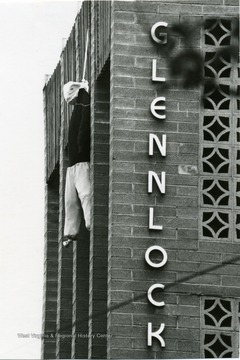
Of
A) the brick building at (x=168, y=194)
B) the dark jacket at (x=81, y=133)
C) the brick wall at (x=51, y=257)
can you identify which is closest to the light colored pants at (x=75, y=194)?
the dark jacket at (x=81, y=133)

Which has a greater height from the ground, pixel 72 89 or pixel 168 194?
pixel 72 89

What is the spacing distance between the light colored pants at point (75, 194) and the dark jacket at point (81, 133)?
137 mm

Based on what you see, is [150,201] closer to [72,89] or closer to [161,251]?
[161,251]

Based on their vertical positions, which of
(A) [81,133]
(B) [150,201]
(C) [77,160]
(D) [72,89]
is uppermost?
(D) [72,89]

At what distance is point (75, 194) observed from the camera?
31500 mm

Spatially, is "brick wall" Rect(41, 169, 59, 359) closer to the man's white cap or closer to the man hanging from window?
the man hanging from window

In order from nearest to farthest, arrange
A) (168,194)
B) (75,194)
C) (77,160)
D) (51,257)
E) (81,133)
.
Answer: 1. (168,194)
2. (81,133)
3. (77,160)
4. (75,194)
5. (51,257)

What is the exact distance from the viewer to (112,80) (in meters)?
27.9

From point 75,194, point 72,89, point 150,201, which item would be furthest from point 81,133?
point 150,201

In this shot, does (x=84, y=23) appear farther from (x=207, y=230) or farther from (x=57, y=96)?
(x=207, y=230)

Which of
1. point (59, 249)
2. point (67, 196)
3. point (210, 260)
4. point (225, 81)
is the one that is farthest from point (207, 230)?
point (59, 249)

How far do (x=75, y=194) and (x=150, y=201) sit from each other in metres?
4.41

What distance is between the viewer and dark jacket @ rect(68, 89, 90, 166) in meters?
30.7

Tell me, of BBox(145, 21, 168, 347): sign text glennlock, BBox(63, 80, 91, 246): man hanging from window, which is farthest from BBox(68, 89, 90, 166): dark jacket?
BBox(145, 21, 168, 347): sign text glennlock
